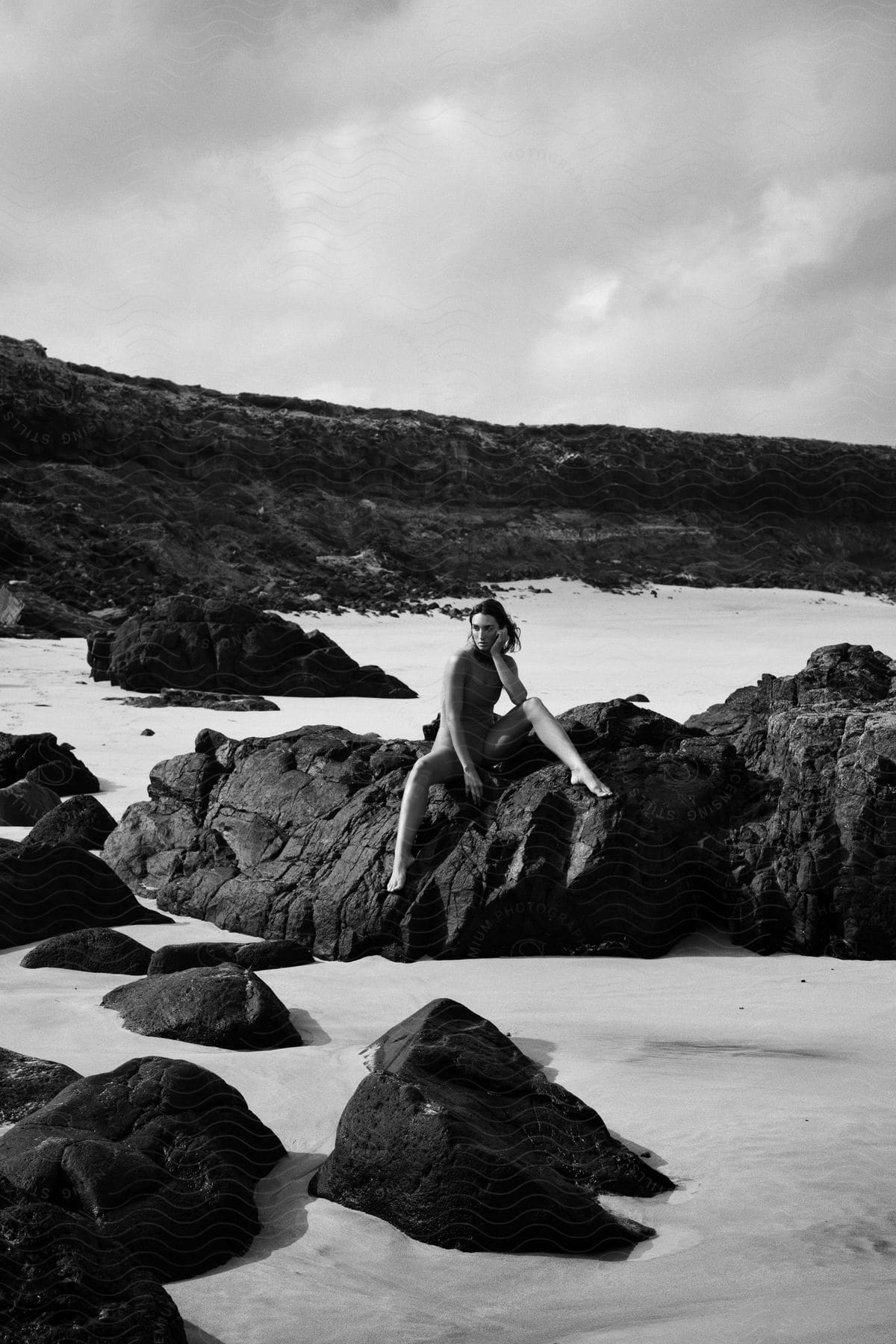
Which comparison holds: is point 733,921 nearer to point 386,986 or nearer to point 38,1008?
point 386,986

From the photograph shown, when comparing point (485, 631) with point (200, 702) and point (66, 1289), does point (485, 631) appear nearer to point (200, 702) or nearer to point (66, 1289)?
point (66, 1289)

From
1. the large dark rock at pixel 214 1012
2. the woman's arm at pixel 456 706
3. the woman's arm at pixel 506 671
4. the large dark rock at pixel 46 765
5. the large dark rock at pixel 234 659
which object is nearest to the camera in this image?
the large dark rock at pixel 214 1012

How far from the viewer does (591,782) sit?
5289 mm

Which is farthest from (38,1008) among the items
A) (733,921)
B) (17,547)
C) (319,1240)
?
(17,547)

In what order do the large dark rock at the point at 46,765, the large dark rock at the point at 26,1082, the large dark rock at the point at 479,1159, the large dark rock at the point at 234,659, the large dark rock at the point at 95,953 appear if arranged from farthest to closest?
the large dark rock at the point at 234,659 < the large dark rock at the point at 46,765 < the large dark rock at the point at 95,953 < the large dark rock at the point at 26,1082 < the large dark rock at the point at 479,1159

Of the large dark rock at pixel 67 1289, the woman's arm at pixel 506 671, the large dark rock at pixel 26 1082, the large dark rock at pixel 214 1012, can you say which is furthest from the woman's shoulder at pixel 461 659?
the large dark rock at pixel 67 1289

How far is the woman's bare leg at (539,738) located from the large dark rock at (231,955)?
4.24 ft

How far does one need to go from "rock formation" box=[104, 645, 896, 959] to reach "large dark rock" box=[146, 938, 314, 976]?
307 mm

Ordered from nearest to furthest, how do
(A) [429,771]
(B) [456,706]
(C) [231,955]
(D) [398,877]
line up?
1. (C) [231,955]
2. (D) [398,877]
3. (A) [429,771]
4. (B) [456,706]

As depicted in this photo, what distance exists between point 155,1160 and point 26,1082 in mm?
621

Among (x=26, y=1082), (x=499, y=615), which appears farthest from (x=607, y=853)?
(x=26, y=1082)

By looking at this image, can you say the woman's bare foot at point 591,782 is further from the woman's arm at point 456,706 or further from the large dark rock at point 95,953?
the large dark rock at point 95,953

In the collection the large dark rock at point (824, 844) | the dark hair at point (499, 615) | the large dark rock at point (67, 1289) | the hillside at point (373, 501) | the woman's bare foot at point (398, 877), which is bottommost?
the large dark rock at point (67, 1289)

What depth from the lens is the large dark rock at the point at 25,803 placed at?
25.0ft
